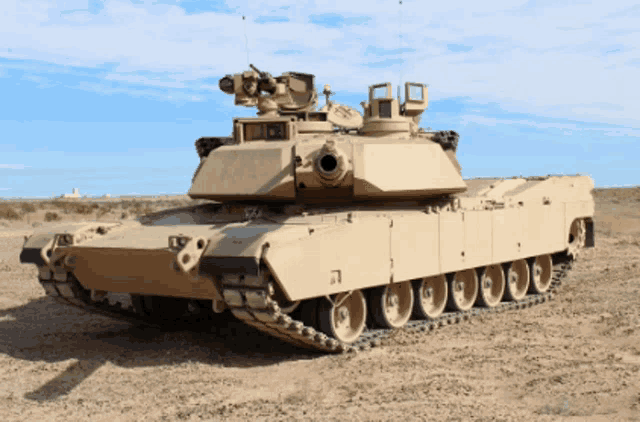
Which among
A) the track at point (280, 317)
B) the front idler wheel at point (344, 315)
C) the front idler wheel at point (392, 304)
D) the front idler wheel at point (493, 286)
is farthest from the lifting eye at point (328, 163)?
the front idler wheel at point (493, 286)

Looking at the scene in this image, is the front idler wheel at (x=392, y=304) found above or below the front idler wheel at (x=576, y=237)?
below

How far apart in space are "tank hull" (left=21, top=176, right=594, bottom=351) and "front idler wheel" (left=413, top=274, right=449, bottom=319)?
0.06m

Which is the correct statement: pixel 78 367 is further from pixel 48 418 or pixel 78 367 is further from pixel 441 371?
pixel 441 371

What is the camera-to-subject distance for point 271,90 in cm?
1216

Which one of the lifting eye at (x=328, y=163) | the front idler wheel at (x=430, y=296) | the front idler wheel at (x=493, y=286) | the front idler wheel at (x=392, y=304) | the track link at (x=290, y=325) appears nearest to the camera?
the track link at (x=290, y=325)

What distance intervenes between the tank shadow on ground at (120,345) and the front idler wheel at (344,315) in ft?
1.40

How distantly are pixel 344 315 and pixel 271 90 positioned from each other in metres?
4.05

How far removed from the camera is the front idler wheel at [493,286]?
505 inches

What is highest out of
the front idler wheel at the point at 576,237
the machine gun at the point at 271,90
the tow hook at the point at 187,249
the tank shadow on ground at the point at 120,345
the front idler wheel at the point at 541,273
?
the machine gun at the point at 271,90

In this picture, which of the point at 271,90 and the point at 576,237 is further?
the point at 576,237

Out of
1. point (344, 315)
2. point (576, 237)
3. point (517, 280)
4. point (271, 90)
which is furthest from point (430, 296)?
point (576, 237)

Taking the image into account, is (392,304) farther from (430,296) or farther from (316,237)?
(316,237)

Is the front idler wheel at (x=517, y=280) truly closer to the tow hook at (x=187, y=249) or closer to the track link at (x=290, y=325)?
the track link at (x=290, y=325)

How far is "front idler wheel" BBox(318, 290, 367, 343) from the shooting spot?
9477mm
